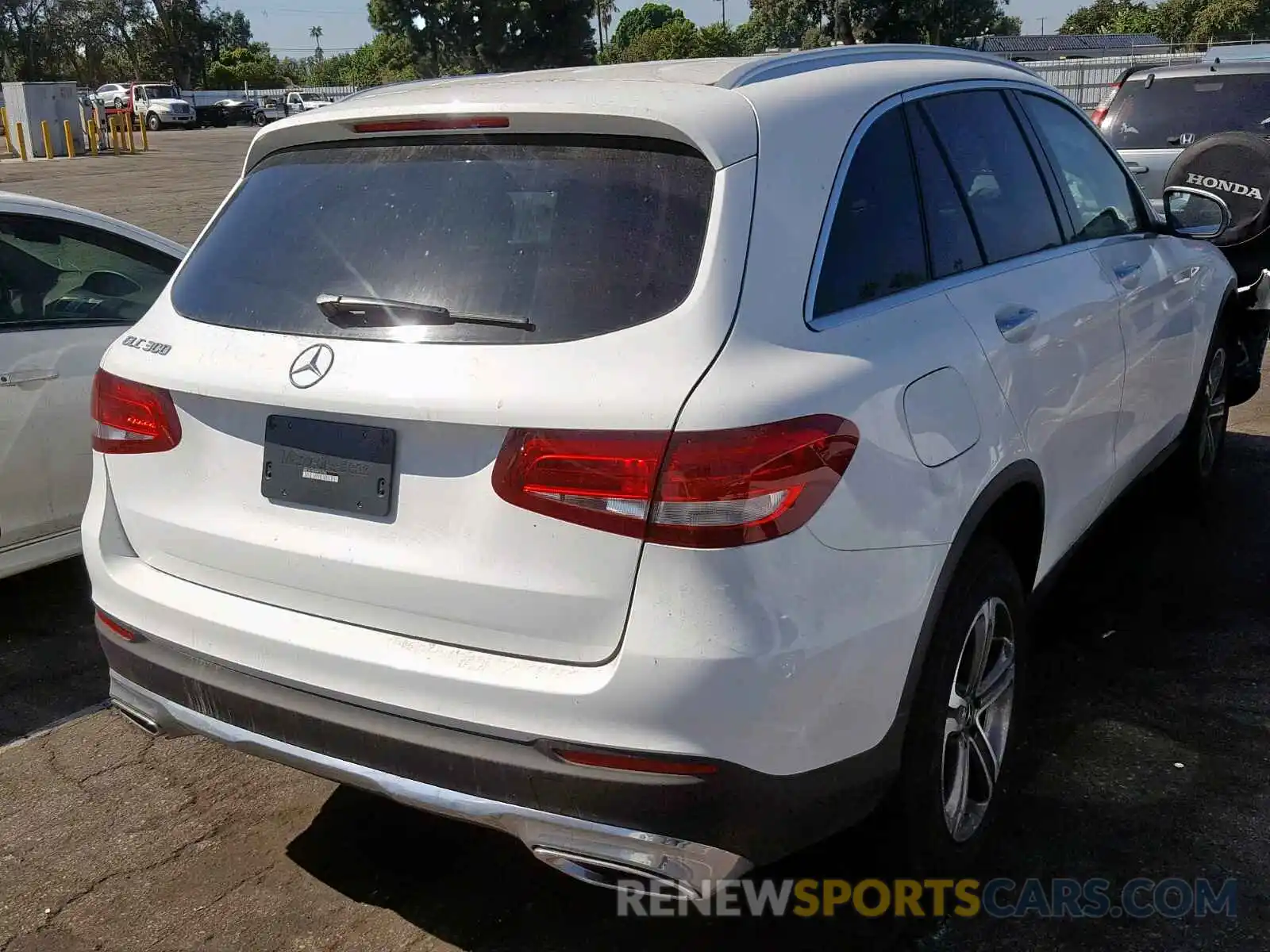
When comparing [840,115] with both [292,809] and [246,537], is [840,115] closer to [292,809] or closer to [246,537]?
[246,537]

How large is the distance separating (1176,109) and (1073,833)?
301 inches

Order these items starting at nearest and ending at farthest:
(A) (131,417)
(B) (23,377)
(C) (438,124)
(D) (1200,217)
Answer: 1. (C) (438,124)
2. (A) (131,417)
3. (B) (23,377)
4. (D) (1200,217)

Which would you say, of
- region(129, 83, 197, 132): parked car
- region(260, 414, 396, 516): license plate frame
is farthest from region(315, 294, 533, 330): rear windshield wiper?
region(129, 83, 197, 132): parked car

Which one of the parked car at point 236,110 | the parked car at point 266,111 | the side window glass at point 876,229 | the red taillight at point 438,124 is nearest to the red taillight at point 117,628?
the red taillight at point 438,124

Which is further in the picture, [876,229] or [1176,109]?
[1176,109]

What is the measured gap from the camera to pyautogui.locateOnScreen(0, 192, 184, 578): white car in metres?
4.47

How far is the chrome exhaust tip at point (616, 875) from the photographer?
2.26m

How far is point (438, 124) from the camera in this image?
2652mm

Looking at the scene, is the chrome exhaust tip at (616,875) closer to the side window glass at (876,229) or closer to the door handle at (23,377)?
the side window glass at (876,229)

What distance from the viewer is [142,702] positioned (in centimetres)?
281

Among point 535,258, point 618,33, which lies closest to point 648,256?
point 535,258

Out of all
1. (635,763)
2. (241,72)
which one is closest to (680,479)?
(635,763)

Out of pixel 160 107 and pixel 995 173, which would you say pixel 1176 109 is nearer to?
pixel 995 173

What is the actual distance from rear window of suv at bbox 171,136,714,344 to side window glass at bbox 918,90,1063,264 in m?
1.07
